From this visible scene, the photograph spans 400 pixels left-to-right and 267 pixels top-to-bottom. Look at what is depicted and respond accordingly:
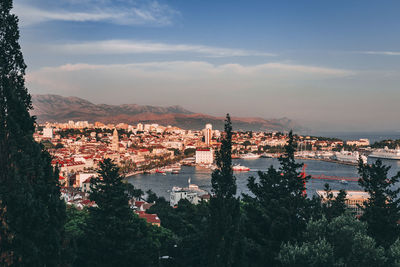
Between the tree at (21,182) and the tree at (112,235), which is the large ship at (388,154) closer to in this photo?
the tree at (112,235)

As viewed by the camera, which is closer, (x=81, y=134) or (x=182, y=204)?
(x=182, y=204)

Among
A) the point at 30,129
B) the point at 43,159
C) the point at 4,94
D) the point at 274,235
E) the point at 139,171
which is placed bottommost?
the point at 139,171

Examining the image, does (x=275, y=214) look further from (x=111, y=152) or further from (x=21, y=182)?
(x=111, y=152)

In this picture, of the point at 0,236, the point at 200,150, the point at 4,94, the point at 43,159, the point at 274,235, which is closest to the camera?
the point at 0,236

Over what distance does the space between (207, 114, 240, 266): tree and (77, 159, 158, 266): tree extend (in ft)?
3.45

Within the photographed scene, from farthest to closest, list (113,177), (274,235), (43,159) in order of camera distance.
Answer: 1. (113,177)
2. (274,235)
3. (43,159)

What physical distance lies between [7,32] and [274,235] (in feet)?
12.2

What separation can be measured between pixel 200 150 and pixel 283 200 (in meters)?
36.8

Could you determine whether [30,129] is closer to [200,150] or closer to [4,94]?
[4,94]

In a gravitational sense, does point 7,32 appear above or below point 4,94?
above

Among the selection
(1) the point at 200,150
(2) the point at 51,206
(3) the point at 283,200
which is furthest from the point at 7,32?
(1) the point at 200,150

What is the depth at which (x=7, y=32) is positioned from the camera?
3141 millimetres

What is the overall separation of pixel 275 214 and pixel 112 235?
2134mm

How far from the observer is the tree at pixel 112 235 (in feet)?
15.0
